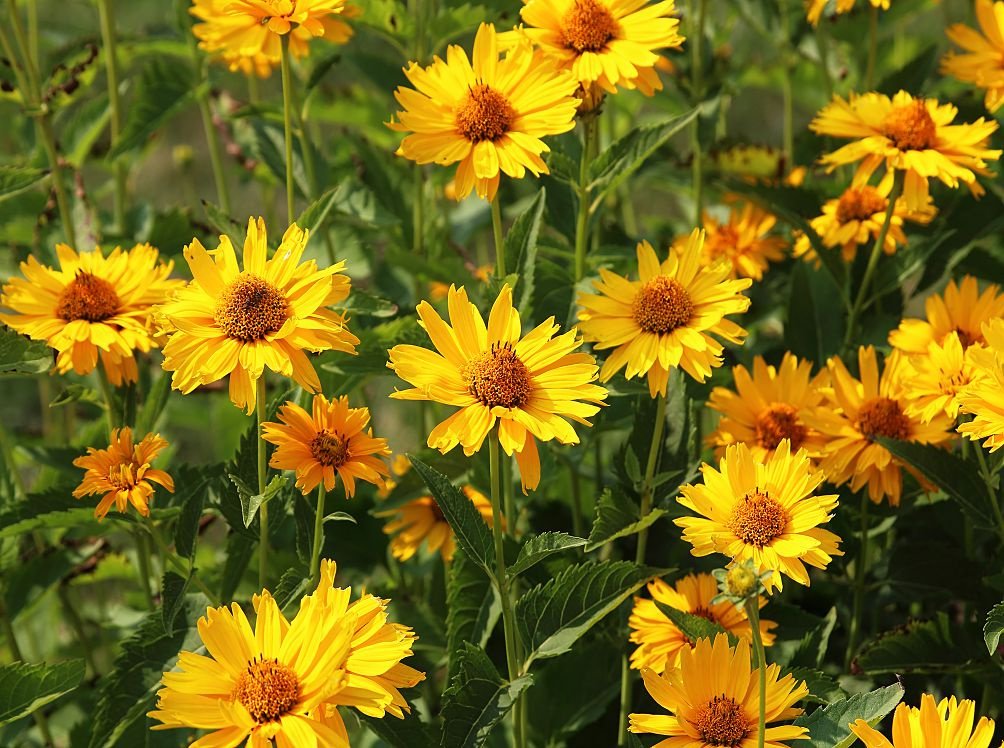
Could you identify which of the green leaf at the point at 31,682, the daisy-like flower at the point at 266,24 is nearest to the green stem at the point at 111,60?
the daisy-like flower at the point at 266,24

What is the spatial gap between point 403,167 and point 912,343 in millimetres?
907

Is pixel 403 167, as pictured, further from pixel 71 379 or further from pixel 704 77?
pixel 71 379

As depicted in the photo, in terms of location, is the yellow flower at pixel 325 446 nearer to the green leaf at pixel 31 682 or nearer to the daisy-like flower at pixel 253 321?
the daisy-like flower at pixel 253 321

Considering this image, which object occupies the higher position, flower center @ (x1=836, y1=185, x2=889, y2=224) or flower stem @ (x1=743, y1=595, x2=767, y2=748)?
flower center @ (x1=836, y1=185, x2=889, y2=224)

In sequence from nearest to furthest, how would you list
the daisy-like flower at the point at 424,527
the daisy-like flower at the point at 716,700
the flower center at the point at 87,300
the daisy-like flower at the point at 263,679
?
the daisy-like flower at the point at 263,679, the daisy-like flower at the point at 716,700, the flower center at the point at 87,300, the daisy-like flower at the point at 424,527

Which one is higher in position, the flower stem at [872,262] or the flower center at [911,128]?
the flower center at [911,128]

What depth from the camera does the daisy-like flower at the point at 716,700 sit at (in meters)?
1.11

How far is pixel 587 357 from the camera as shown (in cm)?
118

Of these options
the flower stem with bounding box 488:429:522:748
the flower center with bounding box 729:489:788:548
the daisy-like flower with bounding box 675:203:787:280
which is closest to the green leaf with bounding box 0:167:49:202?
the flower stem with bounding box 488:429:522:748

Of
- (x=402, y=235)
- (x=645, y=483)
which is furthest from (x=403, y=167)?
(x=645, y=483)

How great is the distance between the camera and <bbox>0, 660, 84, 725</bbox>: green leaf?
129cm

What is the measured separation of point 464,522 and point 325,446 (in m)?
0.16

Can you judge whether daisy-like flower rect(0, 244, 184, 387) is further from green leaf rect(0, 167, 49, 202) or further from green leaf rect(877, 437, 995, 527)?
green leaf rect(877, 437, 995, 527)

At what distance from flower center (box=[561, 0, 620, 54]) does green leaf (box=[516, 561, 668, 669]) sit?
0.61 m
